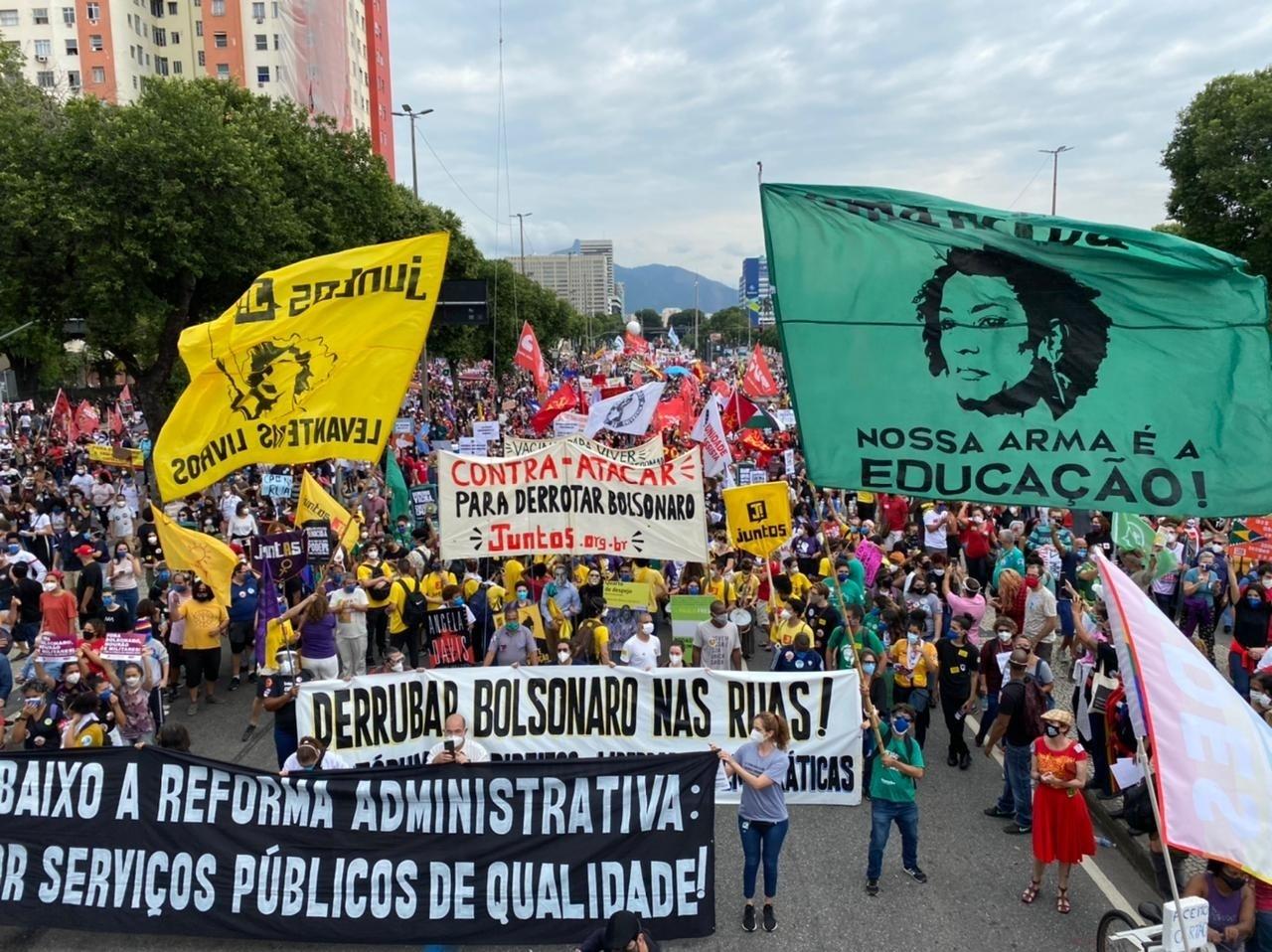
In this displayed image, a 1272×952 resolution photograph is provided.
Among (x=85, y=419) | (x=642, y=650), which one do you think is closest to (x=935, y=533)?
(x=642, y=650)

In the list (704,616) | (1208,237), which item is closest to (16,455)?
(704,616)

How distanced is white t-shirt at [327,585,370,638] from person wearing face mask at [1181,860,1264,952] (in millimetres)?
8398

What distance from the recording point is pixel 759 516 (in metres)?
12.1

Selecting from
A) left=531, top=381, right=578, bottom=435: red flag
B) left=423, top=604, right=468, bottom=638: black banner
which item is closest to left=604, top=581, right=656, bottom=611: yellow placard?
left=423, top=604, right=468, bottom=638: black banner

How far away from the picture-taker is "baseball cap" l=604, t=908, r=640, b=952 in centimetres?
479

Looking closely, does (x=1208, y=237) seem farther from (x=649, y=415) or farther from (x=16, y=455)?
(x=16, y=455)

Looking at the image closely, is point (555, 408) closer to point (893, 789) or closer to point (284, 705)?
point (284, 705)

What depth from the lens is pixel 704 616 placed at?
423 inches

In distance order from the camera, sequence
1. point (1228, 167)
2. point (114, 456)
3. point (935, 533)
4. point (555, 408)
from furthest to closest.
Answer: point (1228, 167) → point (555, 408) → point (114, 456) → point (935, 533)

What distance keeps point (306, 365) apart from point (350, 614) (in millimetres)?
3592

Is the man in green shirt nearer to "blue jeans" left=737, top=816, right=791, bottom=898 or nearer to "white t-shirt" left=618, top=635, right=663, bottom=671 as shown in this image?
"white t-shirt" left=618, top=635, right=663, bottom=671

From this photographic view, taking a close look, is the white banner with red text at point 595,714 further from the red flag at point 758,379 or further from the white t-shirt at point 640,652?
the red flag at point 758,379

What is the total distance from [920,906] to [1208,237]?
41851 mm

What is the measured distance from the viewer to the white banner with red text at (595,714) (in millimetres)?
7906
